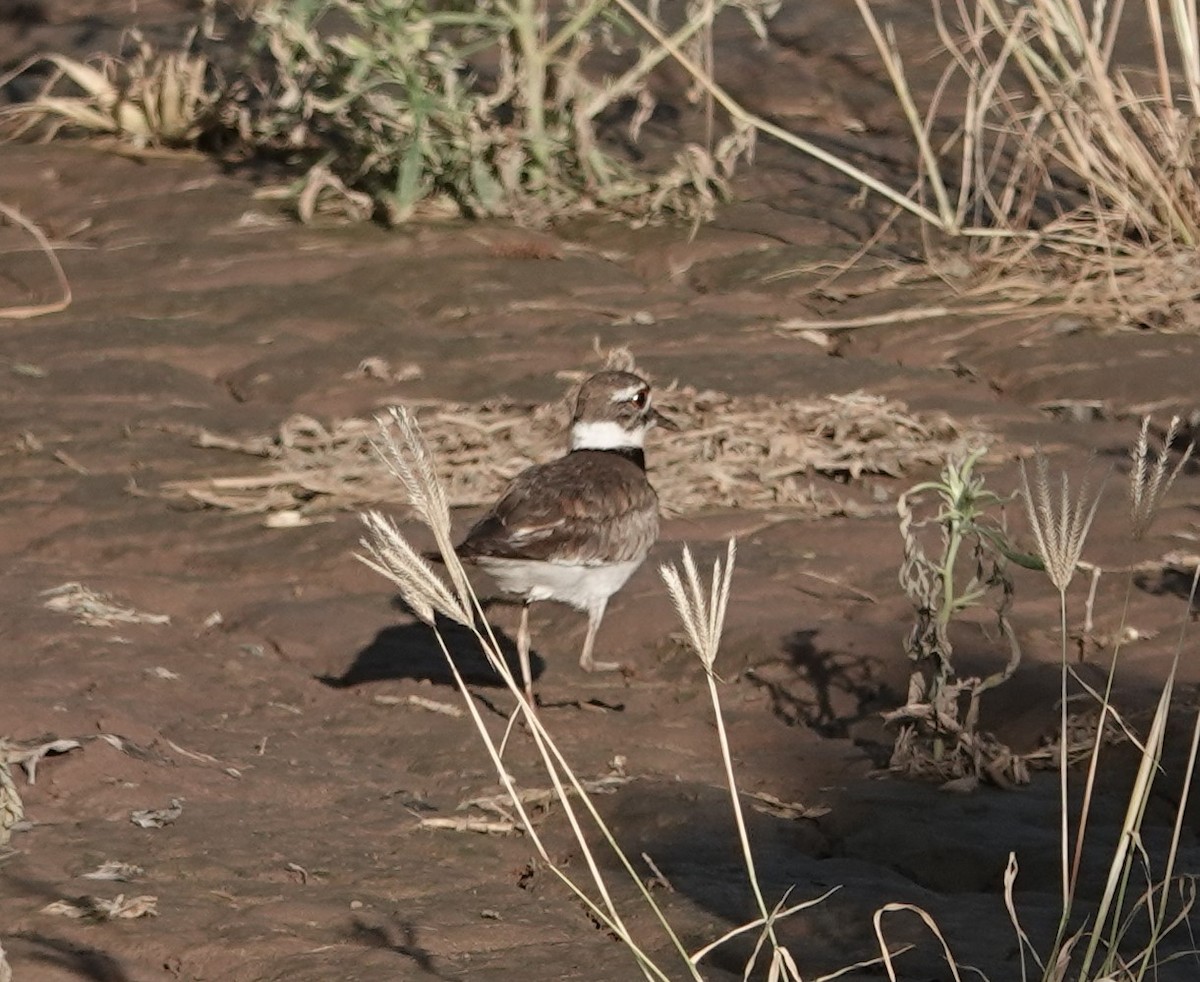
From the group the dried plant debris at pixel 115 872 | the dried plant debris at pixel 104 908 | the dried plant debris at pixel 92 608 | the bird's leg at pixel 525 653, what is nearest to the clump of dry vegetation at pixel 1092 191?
the bird's leg at pixel 525 653

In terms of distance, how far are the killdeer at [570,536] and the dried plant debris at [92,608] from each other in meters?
1.04

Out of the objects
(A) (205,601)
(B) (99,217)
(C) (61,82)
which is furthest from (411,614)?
(C) (61,82)

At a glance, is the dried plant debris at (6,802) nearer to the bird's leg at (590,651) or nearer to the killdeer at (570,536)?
the killdeer at (570,536)

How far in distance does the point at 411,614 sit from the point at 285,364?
2.36 metres

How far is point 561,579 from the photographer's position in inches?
251

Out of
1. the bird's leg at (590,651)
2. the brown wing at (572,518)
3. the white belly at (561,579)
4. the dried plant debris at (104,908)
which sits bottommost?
the bird's leg at (590,651)

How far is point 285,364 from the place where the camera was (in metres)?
8.96

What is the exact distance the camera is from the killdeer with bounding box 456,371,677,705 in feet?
20.6

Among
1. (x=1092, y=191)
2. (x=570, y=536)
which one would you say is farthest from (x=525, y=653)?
(x=1092, y=191)

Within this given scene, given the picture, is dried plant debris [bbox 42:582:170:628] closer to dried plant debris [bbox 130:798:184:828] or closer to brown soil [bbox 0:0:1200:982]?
brown soil [bbox 0:0:1200:982]

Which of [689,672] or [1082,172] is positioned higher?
[1082,172]

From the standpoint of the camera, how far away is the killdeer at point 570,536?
6.29m

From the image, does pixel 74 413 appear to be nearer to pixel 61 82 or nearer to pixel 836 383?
pixel 836 383

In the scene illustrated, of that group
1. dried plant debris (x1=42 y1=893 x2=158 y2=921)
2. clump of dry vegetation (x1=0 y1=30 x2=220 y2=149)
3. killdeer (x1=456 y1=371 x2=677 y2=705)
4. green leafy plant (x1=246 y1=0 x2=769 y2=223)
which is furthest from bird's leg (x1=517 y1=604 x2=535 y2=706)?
clump of dry vegetation (x1=0 y1=30 x2=220 y2=149)
